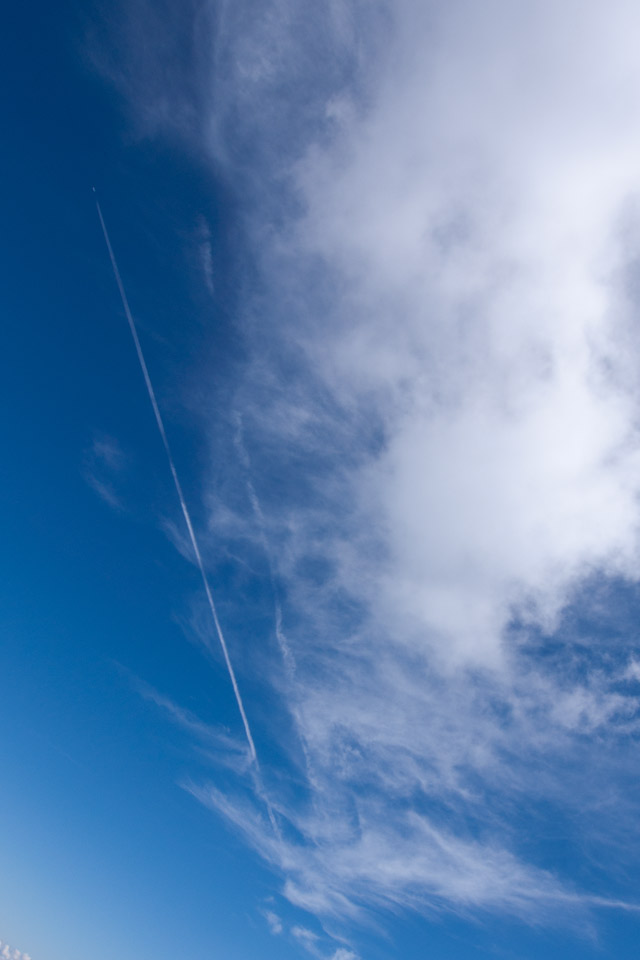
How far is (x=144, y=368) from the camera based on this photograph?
79.8 metres

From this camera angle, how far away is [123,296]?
75.2 metres

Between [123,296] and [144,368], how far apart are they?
10991mm
